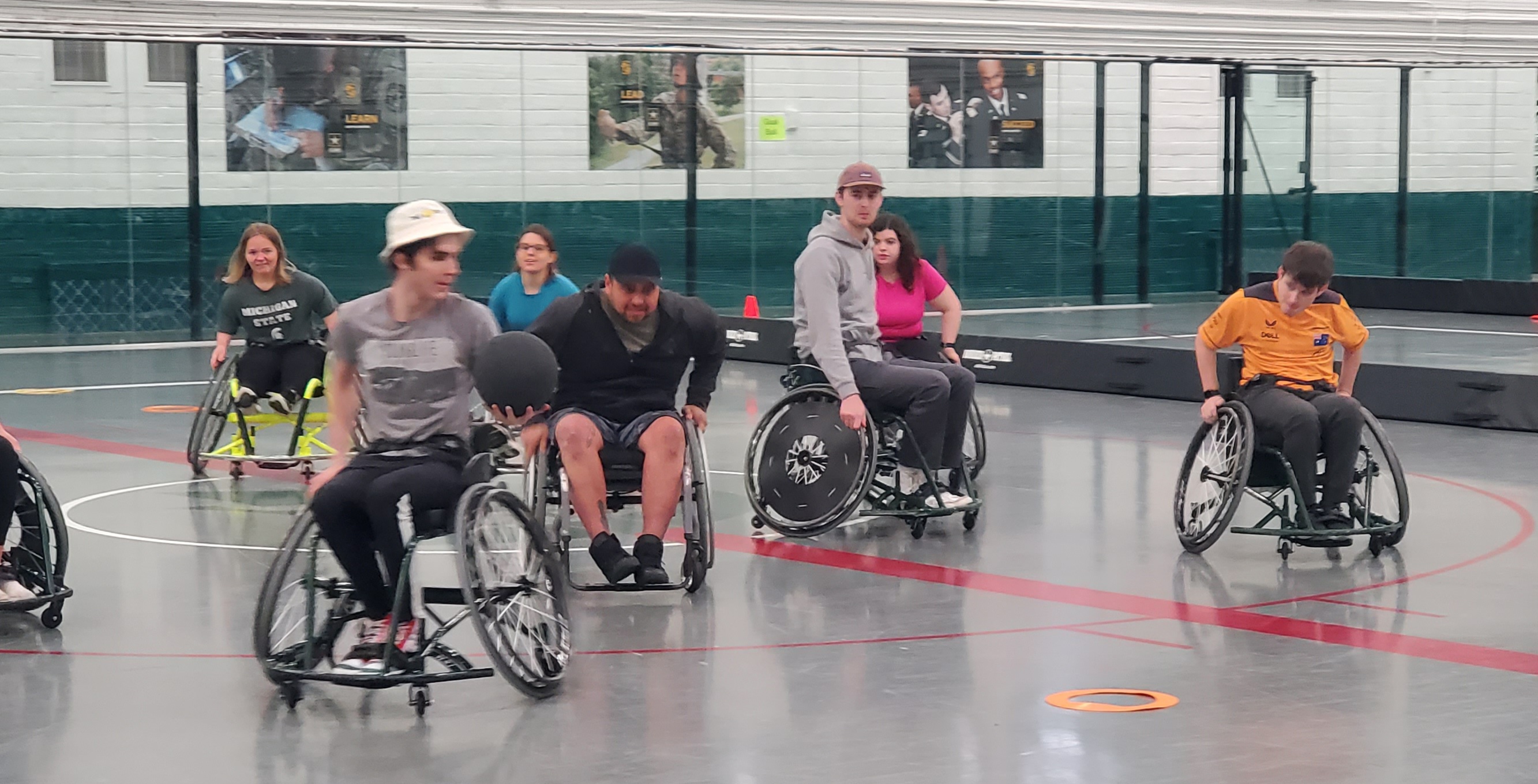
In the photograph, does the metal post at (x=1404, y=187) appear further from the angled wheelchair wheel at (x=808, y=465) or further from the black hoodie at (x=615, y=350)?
the black hoodie at (x=615, y=350)

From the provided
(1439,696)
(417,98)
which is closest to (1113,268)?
(417,98)

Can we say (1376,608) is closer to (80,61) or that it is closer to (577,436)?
(577,436)

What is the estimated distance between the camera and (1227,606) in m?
5.93

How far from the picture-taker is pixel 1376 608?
5.88 metres

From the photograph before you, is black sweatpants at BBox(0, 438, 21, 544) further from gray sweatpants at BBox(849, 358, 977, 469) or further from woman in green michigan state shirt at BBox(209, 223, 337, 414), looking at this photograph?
woman in green michigan state shirt at BBox(209, 223, 337, 414)

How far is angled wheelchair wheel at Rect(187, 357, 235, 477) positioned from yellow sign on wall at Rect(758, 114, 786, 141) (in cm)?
811

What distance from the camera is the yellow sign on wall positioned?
53.7 feet

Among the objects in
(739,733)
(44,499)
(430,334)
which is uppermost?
(430,334)

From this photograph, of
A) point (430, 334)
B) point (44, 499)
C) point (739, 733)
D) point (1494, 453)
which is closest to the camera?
point (739, 733)

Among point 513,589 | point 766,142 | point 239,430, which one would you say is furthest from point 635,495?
point 766,142

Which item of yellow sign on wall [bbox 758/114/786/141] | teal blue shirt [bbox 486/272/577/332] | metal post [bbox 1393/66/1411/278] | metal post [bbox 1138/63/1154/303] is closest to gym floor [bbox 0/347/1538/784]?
teal blue shirt [bbox 486/272/577/332]

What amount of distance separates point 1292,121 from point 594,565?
1330cm

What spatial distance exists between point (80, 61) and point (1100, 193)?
27.4 feet

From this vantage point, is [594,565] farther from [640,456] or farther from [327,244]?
[327,244]
